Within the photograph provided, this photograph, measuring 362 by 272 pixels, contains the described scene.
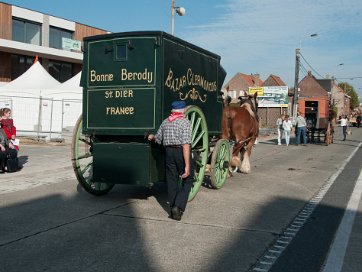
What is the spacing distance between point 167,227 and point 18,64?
33.8 m

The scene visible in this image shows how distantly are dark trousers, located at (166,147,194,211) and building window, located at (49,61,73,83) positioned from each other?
3507cm

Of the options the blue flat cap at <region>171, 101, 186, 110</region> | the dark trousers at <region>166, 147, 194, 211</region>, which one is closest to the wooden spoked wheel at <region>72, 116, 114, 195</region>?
the dark trousers at <region>166, 147, 194, 211</region>

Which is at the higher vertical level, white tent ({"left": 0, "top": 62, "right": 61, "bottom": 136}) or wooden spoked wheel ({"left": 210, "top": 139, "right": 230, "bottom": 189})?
white tent ({"left": 0, "top": 62, "right": 61, "bottom": 136})

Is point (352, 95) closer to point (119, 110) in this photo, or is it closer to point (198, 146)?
point (198, 146)

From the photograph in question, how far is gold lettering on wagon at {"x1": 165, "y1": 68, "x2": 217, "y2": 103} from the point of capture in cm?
682

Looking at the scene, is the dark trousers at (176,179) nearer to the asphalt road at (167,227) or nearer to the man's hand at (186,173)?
the man's hand at (186,173)

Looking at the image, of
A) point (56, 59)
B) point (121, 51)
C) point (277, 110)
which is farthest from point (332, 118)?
point (277, 110)

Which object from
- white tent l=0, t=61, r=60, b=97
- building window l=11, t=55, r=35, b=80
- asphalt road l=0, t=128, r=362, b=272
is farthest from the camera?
building window l=11, t=55, r=35, b=80

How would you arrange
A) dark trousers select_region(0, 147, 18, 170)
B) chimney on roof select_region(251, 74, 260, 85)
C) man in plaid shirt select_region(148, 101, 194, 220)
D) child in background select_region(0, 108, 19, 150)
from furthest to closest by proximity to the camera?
chimney on roof select_region(251, 74, 260, 85)
child in background select_region(0, 108, 19, 150)
dark trousers select_region(0, 147, 18, 170)
man in plaid shirt select_region(148, 101, 194, 220)

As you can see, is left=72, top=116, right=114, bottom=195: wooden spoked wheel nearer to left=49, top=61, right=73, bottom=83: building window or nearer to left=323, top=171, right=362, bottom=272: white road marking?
left=323, top=171, right=362, bottom=272: white road marking

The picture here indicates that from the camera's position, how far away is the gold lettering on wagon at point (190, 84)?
6824mm

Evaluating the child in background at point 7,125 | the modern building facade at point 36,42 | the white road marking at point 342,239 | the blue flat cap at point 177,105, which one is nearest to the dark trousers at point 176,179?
the blue flat cap at point 177,105

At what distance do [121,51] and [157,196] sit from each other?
2803 mm

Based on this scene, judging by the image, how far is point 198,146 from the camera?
7980 millimetres
